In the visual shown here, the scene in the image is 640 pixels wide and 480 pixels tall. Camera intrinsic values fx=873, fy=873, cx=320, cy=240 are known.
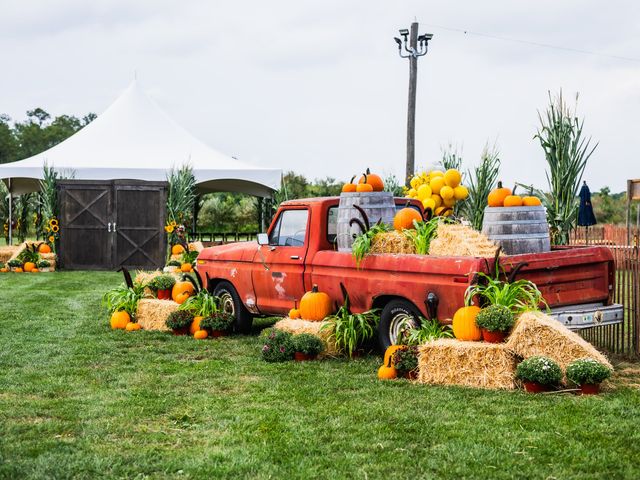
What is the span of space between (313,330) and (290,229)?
4.97ft

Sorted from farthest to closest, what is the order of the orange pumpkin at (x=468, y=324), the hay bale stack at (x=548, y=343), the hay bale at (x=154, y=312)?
the hay bale at (x=154, y=312) < the orange pumpkin at (x=468, y=324) < the hay bale stack at (x=548, y=343)

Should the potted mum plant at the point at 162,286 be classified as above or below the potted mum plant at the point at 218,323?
above

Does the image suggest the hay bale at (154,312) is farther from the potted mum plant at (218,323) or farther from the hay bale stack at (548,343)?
the hay bale stack at (548,343)

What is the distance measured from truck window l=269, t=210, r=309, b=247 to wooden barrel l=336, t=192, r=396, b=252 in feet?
1.54

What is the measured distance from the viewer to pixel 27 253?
75.9ft

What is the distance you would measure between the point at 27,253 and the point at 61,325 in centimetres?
1245

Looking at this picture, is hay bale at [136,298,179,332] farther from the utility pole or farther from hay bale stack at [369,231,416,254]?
the utility pole

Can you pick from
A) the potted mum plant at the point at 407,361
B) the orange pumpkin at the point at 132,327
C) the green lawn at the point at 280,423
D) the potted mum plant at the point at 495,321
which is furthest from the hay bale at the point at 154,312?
the potted mum plant at the point at 495,321

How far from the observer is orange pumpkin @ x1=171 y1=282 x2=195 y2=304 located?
1126 centimetres

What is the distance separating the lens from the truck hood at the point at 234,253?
10258mm

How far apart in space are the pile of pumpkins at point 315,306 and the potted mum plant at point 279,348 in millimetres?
405

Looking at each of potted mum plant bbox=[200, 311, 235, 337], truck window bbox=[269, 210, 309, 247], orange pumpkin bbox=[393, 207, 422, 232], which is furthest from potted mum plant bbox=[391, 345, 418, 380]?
potted mum plant bbox=[200, 311, 235, 337]

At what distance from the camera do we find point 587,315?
774 cm

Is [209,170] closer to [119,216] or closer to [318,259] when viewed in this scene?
[119,216]
